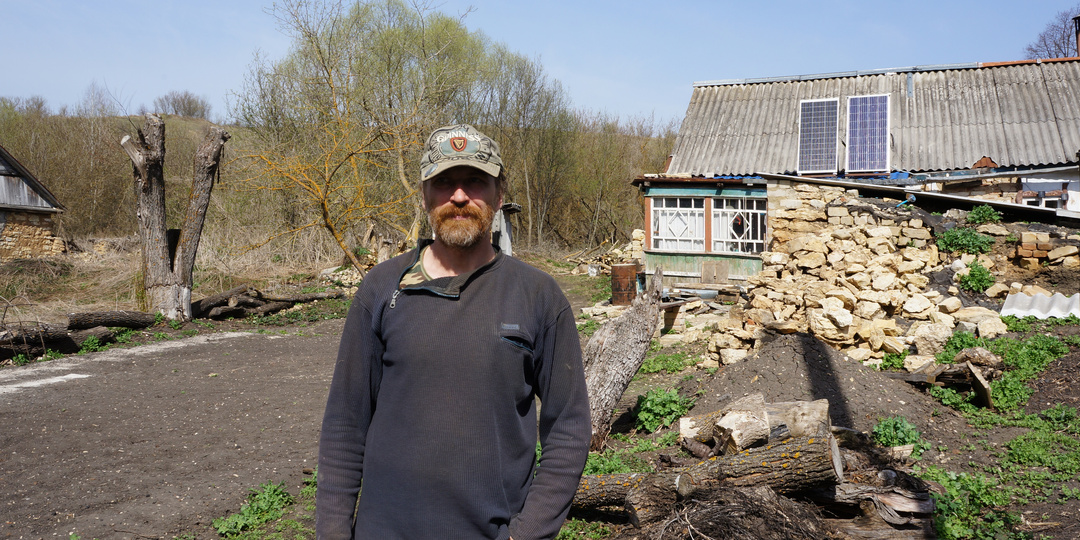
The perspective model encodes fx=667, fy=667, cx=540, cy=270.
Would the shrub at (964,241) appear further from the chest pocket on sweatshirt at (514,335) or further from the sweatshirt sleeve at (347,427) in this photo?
the sweatshirt sleeve at (347,427)

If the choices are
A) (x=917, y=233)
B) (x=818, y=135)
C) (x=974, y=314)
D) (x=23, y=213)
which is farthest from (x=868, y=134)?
(x=23, y=213)

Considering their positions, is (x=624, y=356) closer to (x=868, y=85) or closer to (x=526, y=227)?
(x=868, y=85)

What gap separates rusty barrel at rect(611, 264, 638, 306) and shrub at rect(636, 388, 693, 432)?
825 cm

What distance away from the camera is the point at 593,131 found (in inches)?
1265

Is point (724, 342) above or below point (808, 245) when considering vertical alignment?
below

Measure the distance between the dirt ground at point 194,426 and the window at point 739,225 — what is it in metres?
7.73

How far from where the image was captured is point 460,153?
2.19m

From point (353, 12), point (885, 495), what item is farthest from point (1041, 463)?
point (353, 12)

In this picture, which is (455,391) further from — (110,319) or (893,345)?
(110,319)

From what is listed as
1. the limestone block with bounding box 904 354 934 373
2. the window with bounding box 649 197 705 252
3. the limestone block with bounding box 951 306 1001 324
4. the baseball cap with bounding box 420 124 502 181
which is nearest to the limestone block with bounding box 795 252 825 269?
the limestone block with bounding box 951 306 1001 324

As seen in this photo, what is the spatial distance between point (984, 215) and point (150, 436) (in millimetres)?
12158

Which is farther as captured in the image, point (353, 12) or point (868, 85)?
point (353, 12)

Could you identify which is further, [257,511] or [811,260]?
[811,260]

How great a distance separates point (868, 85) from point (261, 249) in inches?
692
